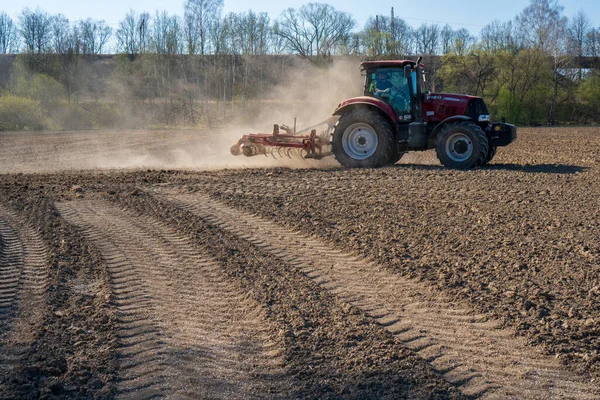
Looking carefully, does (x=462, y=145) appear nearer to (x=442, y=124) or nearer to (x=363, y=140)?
(x=442, y=124)

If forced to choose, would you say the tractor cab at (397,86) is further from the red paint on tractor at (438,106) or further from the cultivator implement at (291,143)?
the cultivator implement at (291,143)

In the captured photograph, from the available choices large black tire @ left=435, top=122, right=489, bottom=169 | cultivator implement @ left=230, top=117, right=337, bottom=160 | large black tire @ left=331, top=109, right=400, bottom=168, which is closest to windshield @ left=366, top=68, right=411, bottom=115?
large black tire @ left=331, top=109, right=400, bottom=168

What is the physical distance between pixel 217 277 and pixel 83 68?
165 feet

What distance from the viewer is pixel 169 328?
5.03 meters

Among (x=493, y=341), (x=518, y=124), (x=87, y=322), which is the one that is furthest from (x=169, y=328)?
(x=518, y=124)

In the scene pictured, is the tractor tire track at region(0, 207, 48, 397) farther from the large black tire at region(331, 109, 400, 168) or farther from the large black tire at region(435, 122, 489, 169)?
the large black tire at region(435, 122, 489, 169)

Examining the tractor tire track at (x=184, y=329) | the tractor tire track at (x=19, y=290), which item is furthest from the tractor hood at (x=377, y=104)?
the tractor tire track at (x=19, y=290)

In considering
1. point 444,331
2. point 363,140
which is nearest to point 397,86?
point 363,140

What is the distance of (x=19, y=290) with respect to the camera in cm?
589

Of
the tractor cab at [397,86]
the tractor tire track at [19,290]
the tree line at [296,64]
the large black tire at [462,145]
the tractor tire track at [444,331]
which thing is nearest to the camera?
the tractor tire track at [444,331]

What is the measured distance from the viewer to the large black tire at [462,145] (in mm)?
13273

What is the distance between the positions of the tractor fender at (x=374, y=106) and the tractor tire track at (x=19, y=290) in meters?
7.47

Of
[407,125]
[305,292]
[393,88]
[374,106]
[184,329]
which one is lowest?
[184,329]

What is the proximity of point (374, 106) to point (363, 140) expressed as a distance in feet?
2.58
